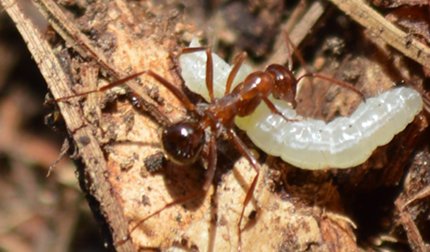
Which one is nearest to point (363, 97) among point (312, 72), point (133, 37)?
point (312, 72)

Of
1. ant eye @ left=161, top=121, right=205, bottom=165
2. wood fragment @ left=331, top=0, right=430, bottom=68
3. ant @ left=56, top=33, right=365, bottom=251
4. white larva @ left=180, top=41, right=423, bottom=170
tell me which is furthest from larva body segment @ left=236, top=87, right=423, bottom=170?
ant eye @ left=161, top=121, right=205, bottom=165

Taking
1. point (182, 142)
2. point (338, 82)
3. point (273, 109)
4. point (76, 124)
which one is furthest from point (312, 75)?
point (76, 124)

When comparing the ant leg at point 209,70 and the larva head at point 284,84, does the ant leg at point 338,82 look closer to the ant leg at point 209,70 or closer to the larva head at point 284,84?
the larva head at point 284,84

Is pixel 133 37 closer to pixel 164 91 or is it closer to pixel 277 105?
pixel 164 91

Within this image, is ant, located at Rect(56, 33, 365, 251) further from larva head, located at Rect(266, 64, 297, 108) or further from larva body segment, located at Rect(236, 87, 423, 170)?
larva body segment, located at Rect(236, 87, 423, 170)

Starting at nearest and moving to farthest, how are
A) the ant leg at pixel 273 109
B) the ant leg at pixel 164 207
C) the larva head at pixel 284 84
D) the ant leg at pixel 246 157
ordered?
the ant leg at pixel 164 207 → the ant leg at pixel 246 157 → the ant leg at pixel 273 109 → the larva head at pixel 284 84

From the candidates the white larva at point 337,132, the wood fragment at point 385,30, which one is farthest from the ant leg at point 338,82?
the wood fragment at point 385,30
